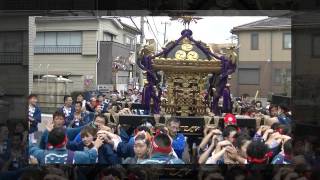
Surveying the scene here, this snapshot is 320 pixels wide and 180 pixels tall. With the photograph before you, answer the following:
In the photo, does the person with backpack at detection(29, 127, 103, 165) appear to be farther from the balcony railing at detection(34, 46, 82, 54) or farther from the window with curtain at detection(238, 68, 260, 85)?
the window with curtain at detection(238, 68, 260, 85)

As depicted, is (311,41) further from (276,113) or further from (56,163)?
(276,113)

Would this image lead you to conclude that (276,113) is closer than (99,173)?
No

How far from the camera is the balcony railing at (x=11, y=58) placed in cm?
232

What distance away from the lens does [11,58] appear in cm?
235

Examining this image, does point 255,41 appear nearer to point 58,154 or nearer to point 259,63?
point 259,63

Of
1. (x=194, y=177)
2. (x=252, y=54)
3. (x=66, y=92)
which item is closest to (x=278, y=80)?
(x=252, y=54)

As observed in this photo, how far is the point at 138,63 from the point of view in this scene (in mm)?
7707

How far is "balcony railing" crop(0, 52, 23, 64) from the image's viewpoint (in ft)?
7.61

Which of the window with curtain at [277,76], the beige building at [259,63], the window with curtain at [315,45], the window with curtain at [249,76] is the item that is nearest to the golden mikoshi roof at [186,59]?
the beige building at [259,63]

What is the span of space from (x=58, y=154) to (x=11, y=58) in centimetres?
57

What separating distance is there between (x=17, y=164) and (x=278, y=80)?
3.72 metres

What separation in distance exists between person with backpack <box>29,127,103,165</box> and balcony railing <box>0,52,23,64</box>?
46 centimetres

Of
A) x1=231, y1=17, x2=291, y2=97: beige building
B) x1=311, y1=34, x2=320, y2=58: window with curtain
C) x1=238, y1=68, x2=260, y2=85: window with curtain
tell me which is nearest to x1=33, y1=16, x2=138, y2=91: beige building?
x1=231, y1=17, x2=291, y2=97: beige building

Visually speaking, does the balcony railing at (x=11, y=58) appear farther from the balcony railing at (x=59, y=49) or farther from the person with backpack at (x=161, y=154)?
the balcony railing at (x=59, y=49)
